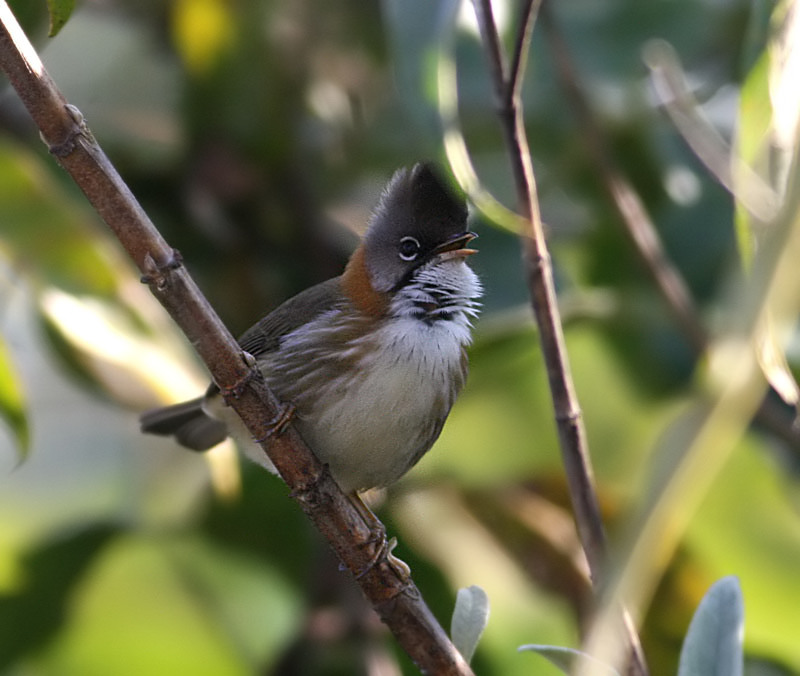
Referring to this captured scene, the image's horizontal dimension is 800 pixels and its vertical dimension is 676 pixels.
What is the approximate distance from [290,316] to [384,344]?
1.25 ft

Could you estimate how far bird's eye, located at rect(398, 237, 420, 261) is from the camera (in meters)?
2.89

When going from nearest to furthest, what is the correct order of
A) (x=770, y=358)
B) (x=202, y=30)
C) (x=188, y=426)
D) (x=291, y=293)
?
(x=770, y=358), (x=188, y=426), (x=202, y=30), (x=291, y=293)

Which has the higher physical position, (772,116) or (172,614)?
(772,116)

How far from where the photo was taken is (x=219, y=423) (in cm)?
315

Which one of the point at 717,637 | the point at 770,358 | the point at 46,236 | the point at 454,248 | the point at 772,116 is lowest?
the point at 717,637

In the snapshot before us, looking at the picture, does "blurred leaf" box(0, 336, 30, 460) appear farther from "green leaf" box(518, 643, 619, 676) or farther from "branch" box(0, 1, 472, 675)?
"green leaf" box(518, 643, 619, 676)

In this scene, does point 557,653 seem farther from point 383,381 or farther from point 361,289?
point 361,289

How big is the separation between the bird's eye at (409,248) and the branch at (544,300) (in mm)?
817

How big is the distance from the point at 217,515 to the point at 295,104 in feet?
4.51

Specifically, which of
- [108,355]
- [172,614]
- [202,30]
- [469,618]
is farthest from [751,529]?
[202,30]

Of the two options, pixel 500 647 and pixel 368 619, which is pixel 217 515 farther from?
pixel 500 647

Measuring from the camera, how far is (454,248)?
2861 millimetres

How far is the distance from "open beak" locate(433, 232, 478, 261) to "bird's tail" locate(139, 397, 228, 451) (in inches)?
32.5

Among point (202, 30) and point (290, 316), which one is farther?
point (202, 30)
